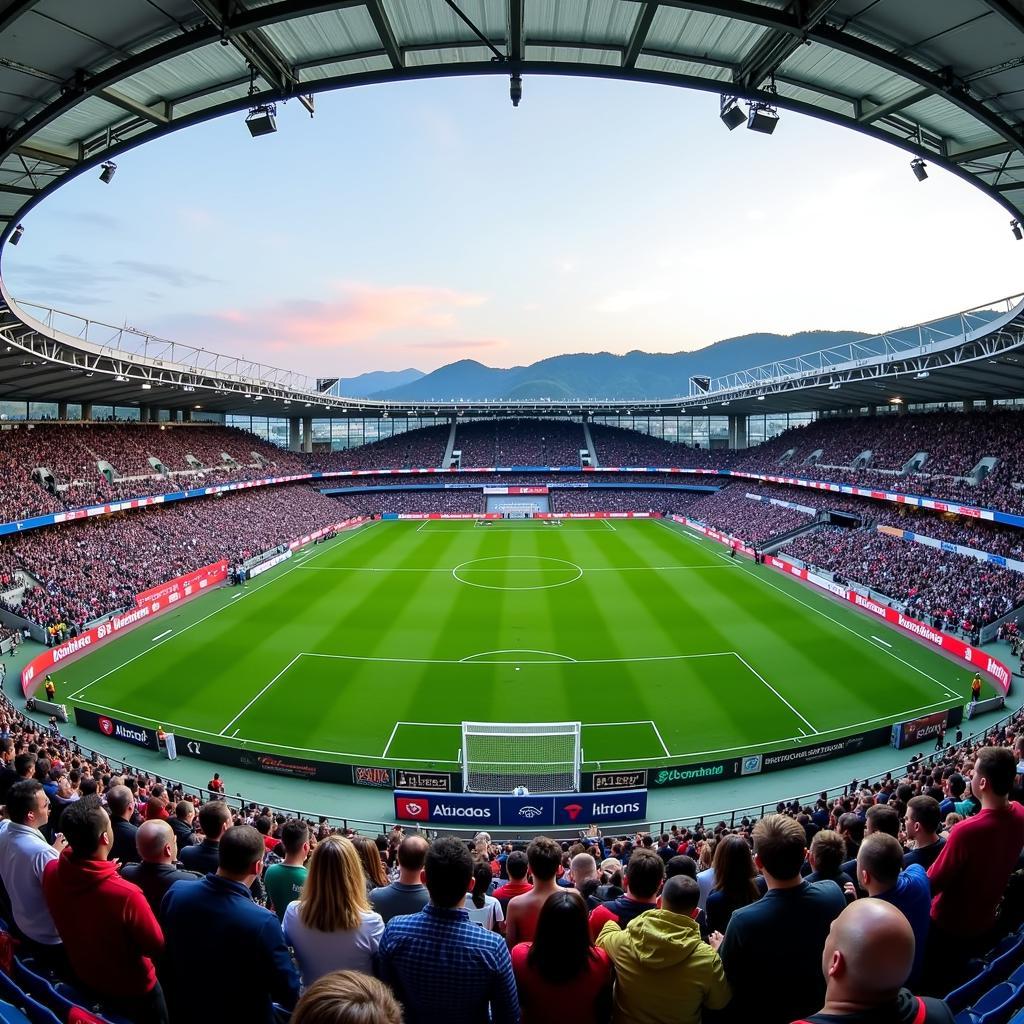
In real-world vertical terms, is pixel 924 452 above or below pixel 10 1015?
above

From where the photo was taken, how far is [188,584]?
122 ft

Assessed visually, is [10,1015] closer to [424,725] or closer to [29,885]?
[29,885]

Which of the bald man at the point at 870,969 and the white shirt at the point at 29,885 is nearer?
the bald man at the point at 870,969

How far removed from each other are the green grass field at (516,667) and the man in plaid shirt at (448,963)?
641 inches

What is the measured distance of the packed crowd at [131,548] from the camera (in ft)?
101

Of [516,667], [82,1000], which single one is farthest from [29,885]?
[516,667]

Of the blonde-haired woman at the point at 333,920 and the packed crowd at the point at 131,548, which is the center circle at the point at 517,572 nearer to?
the packed crowd at the point at 131,548

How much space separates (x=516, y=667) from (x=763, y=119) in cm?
2086

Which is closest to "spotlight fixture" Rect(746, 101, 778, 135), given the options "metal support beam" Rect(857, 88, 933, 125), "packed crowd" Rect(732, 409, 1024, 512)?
"metal support beam" Rect(857, 88, 933, 125)

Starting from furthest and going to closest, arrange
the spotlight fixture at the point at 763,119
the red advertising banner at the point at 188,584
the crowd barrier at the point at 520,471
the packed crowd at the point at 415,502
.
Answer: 1. the packed crowd at the point at 415,502
2. the red advertising banner at the point at 188,584
3. the crowd barrier at the point at 520,471
4. the spotlight fixture at the point at 763,119

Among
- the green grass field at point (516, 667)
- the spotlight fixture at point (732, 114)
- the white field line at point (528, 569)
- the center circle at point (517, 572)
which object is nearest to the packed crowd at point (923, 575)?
the green grass field at point (516, 667)

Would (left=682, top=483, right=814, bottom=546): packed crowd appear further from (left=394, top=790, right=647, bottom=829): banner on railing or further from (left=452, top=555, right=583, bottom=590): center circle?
(left=394, top=790, right=647, bottom=829): banner on railing

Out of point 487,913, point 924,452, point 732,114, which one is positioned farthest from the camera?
point 924,452

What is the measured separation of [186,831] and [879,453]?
5281cm
